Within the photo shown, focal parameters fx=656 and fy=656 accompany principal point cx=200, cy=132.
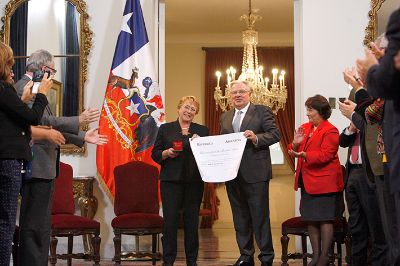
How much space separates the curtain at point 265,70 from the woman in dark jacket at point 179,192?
6.26 m

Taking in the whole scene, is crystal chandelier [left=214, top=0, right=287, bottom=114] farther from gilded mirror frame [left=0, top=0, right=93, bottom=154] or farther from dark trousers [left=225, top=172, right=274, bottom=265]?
dark trousers [left=225, top=172, right=274, bottom=265]

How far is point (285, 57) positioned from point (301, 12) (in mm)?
5158

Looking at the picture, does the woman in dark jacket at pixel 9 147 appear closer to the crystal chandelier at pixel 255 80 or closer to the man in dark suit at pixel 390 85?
the man in dark suit at pixel 390 85

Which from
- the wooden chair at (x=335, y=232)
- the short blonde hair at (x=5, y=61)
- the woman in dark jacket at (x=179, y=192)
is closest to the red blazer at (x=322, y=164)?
the wooden chair at (x=335, y=232)

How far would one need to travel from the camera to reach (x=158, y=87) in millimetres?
6668

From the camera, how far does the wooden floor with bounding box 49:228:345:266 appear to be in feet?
21.2

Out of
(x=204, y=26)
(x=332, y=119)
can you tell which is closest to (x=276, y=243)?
(x=332, y=119)

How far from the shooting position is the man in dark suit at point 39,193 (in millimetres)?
4176

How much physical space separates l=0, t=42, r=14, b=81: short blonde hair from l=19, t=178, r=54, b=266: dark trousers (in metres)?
0.85

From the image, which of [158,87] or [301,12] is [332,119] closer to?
[301,12]

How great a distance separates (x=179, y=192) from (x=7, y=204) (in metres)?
2.19

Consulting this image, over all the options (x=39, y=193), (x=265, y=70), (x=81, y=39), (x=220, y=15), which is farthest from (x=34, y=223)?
(x=265, y=70)

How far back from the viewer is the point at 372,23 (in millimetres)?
6750

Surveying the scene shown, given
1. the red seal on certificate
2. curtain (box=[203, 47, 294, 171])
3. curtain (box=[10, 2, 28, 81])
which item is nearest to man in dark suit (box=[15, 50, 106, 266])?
the red seal on certificate
